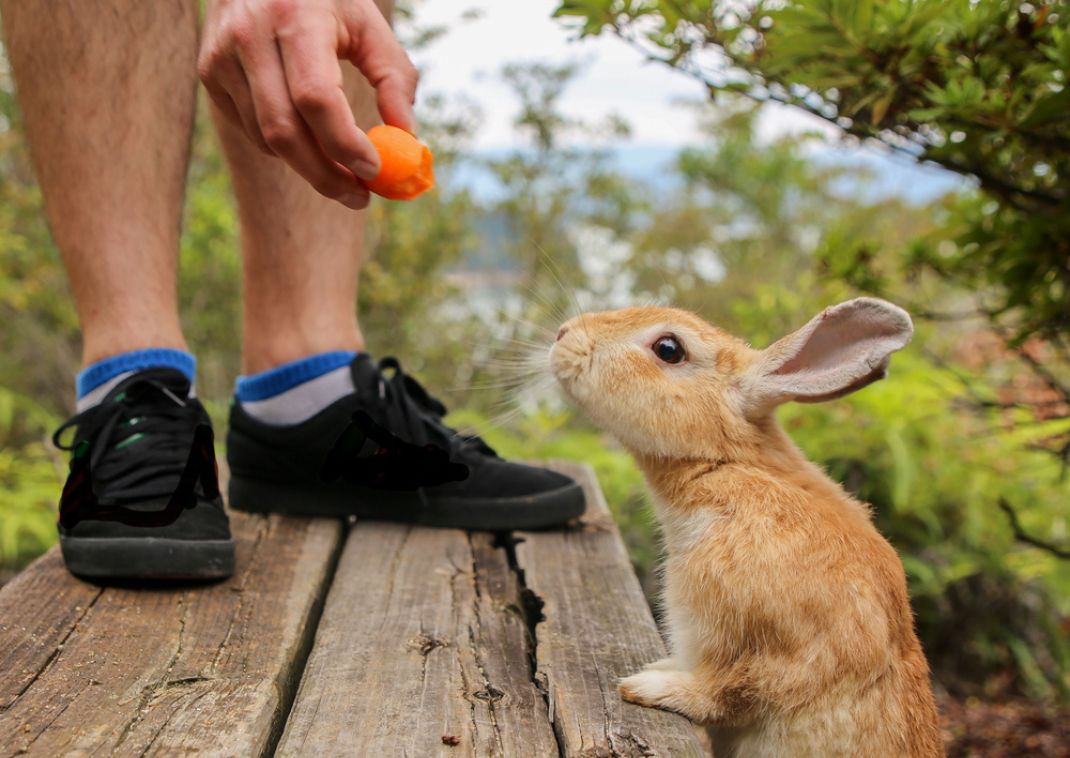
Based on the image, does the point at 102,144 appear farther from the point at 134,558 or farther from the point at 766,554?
the point at 766,554

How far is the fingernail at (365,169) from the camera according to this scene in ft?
5.09

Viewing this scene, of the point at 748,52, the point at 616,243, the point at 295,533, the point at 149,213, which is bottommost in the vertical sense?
the point at 616,243

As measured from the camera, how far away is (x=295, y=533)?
2309mm

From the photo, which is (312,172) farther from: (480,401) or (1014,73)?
(480,401)

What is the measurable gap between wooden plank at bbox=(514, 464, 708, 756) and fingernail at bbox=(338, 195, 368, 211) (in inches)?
31.4

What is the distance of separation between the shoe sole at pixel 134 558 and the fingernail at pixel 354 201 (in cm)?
70

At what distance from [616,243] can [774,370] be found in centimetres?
588

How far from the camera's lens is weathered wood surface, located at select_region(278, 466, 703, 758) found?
4.67 feet

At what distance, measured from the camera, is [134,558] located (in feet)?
6.15

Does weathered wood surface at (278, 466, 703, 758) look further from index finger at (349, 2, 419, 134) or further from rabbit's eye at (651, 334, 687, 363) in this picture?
index finger at (349, 2, 419, 134)

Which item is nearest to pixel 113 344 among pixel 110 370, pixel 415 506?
pixel 110 370

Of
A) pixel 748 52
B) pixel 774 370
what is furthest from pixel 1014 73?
pixel 774 370

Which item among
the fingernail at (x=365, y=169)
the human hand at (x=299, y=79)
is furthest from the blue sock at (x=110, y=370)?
the fingernail at (x=365, y=169)

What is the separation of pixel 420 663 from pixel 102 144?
1.32 meters
